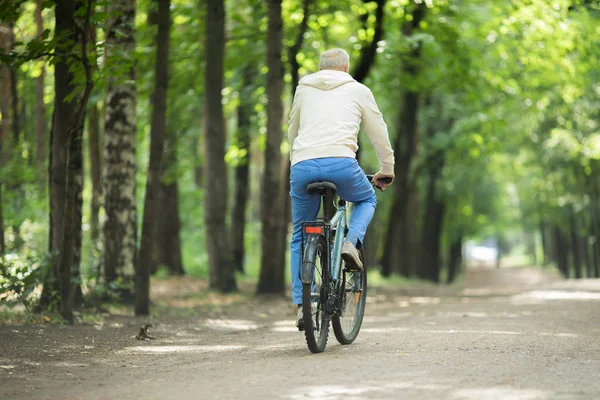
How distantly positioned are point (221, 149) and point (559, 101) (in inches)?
637

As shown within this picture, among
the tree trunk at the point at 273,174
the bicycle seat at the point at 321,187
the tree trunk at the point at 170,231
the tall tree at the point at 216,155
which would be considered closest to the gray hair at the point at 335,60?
the bicycle seat at the point at 321,187

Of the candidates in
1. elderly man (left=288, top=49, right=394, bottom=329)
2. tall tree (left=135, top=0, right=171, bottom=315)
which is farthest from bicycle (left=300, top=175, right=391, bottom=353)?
tall tree (left=135, top=0, right=171, bottom=315)

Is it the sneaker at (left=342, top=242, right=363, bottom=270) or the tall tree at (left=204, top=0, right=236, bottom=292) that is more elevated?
the tall tree at (left=204, top=0, right=236, bottom=292)

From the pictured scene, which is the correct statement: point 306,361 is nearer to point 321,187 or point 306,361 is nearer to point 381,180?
point 321,187

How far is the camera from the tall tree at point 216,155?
15.5m

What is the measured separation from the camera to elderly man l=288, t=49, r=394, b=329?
22.9 feet

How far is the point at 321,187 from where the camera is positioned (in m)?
6.90

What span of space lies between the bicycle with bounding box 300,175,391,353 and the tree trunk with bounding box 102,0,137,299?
5.68 metres

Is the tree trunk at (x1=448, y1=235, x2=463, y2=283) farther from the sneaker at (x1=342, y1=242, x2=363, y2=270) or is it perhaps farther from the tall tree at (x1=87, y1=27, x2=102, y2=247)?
the sneaker at (x1=342, y1=242, x2=363, y2=270)

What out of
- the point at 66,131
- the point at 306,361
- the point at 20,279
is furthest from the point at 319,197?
the point at 20,279

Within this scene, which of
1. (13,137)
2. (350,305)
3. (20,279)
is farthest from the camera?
(13,137)

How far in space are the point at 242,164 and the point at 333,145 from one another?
1565cm

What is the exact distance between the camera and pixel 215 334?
32.4 feet

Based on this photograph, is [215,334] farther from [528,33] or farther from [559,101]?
[559,101]
